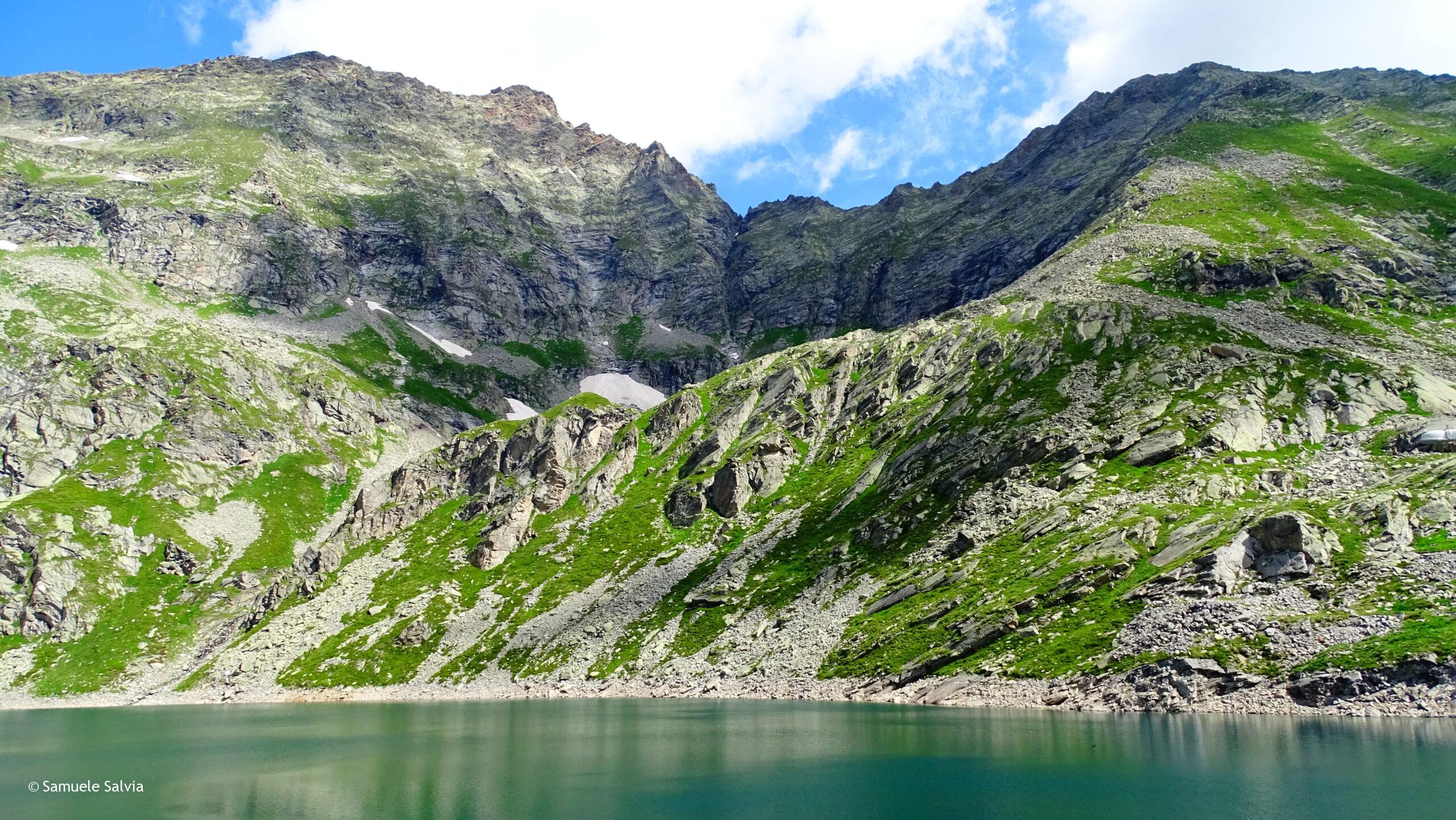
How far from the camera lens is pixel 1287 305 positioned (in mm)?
125188

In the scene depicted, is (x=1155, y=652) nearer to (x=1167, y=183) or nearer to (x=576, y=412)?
(x=576, y=412)

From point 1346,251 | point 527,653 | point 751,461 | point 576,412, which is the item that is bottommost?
point 527,653

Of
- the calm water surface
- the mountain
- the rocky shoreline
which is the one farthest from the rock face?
the calm water surface

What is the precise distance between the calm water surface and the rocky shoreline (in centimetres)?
225

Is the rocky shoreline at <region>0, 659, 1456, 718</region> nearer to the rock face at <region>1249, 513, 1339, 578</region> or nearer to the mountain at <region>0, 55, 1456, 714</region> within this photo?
the mountain at <region>0, 55, 1456, 714</region>

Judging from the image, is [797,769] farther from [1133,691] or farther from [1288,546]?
[1288,546]

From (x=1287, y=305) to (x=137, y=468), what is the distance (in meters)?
217

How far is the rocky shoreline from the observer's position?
44750mm

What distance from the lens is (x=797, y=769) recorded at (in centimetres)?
4066

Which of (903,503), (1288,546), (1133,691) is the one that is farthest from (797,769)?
(903,503)

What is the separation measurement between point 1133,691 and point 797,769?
28.3 metres

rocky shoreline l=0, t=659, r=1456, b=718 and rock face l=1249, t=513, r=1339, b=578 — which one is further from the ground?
rock face l=1249, t=513, r=1339, b=578

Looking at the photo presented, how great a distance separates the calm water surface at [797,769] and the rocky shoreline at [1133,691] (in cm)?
225

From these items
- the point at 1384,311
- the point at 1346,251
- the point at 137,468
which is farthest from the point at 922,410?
the point at 137,468
